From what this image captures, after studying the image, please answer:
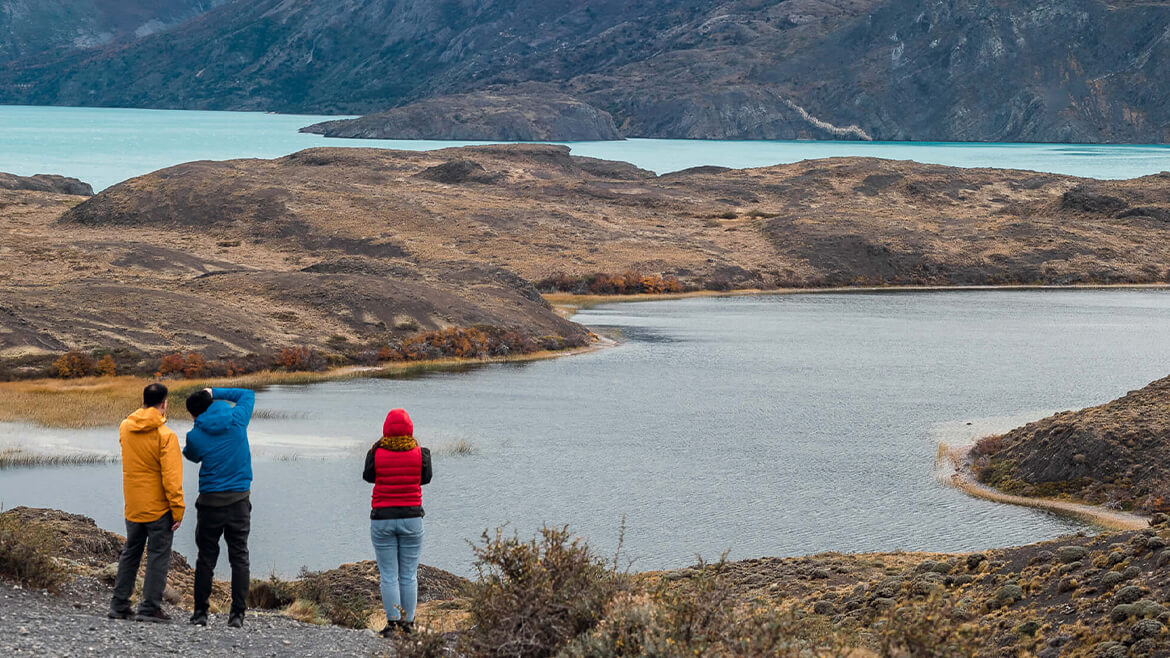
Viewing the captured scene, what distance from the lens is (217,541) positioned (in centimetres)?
1377

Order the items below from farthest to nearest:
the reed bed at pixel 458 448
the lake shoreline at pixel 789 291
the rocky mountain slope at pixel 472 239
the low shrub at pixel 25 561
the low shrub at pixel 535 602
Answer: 1. the lake shoreline at pixel 789 291
2. the rocky mountain slope at pixel 472 239
3. the reed bed at pixel 458 448
4. the low shrub at pixel 25 561
5. the low shrub at pixel 535 602

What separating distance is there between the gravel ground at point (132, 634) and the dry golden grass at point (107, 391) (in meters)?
25.5

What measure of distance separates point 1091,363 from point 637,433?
24.7 m

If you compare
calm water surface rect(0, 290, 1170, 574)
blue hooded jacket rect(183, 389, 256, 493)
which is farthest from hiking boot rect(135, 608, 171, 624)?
calm water surface rect(0, 290, 1170, 574)

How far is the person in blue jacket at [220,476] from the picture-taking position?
13391mm

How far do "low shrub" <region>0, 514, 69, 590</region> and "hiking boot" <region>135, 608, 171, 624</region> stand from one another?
1.67 m

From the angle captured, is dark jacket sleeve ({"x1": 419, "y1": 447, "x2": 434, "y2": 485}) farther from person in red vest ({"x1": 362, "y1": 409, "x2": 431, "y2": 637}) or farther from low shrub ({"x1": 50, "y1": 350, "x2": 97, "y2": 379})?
low shrub ({"x1": 50, "y1": 350, "x2": 97, "y2": 379})

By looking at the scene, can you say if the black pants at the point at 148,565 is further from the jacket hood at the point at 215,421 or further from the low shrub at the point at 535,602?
the low shrub at the point at 535,602

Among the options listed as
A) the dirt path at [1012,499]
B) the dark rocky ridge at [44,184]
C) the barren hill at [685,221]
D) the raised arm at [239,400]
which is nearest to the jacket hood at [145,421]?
the raised arm at [239,400]

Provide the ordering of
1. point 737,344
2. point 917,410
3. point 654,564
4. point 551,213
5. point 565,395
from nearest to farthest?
1. point 654,564
2. point 917,410
3. point 565,395
4. point 737,344
5. point 551,213

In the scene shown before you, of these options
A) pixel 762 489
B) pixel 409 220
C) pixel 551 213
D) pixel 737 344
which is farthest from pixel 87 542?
pixel 551 213

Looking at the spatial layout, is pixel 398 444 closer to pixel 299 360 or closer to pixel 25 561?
pixel 25 561

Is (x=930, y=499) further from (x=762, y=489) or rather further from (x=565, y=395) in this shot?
(x=565, y=395)

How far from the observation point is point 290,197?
99812mm
